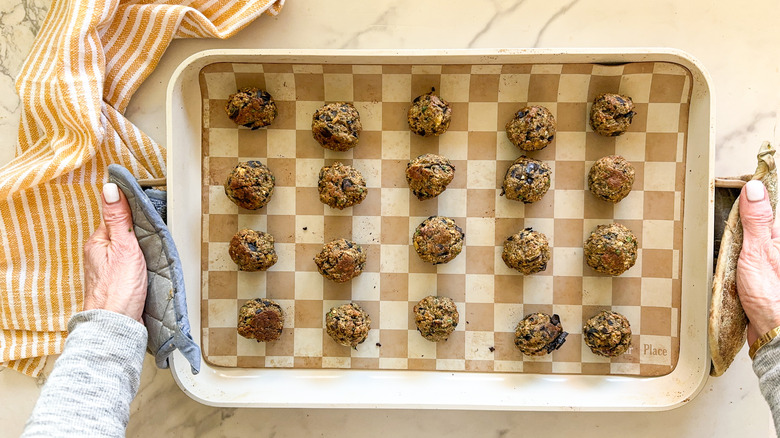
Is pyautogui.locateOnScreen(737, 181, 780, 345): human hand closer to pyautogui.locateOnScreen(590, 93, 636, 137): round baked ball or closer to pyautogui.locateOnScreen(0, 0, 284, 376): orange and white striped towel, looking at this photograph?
pyautogui.locateOnScreen(590, 93, 636, 137): round baked ball

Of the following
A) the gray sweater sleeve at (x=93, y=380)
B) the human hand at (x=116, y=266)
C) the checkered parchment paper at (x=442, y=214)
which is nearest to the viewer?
the gray sweater sleeve at (x=93, y=380)

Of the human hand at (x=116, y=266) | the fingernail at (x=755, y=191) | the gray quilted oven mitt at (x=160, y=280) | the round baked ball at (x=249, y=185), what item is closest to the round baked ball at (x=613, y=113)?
the fingernail at (x=755, y=191)

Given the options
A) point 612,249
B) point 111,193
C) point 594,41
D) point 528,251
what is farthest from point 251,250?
point 594,41

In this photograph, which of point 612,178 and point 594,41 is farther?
point 594,41

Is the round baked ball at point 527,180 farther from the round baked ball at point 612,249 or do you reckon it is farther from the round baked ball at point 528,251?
the round baked ball at point 612,249

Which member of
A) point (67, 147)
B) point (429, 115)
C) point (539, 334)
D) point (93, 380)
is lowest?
point (93, 380)

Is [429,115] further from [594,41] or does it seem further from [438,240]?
[594,41]

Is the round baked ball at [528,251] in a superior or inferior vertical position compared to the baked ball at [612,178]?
inferior
